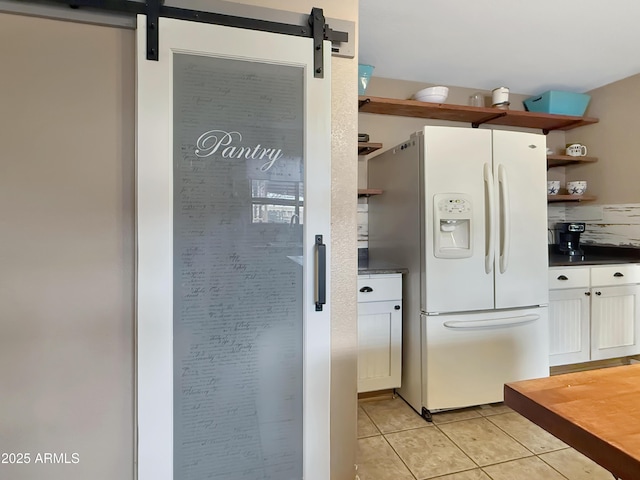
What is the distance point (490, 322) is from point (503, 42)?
1.92 meters

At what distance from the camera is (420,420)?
2.26 metres

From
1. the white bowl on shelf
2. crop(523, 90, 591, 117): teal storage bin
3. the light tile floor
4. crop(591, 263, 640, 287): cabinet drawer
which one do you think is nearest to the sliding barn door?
the light tile floor

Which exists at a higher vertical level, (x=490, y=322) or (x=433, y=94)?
(x=433, y=94)

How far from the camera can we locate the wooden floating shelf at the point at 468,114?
2.79 metres

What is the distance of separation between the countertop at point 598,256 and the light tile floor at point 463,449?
1.23m

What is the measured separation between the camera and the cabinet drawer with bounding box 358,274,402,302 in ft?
7.62

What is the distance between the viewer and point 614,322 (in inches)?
110

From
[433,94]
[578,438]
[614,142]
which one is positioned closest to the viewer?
[578,438]

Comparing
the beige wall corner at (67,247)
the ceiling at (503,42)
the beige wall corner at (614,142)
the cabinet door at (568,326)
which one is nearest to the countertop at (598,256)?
the cabinet door at (568,326)

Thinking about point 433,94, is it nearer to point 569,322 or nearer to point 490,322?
point 490,322

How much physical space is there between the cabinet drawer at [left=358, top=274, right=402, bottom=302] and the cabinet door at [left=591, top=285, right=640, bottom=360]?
5.31 ft

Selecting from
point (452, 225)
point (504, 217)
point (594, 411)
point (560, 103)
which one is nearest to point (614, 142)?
point (560, 103)

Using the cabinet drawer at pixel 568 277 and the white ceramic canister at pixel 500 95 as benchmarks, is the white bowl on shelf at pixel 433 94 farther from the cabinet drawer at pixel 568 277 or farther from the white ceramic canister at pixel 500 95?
the cabinet drawer at pixel 568 277

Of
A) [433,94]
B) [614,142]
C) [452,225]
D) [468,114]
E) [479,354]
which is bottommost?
[479,354]
